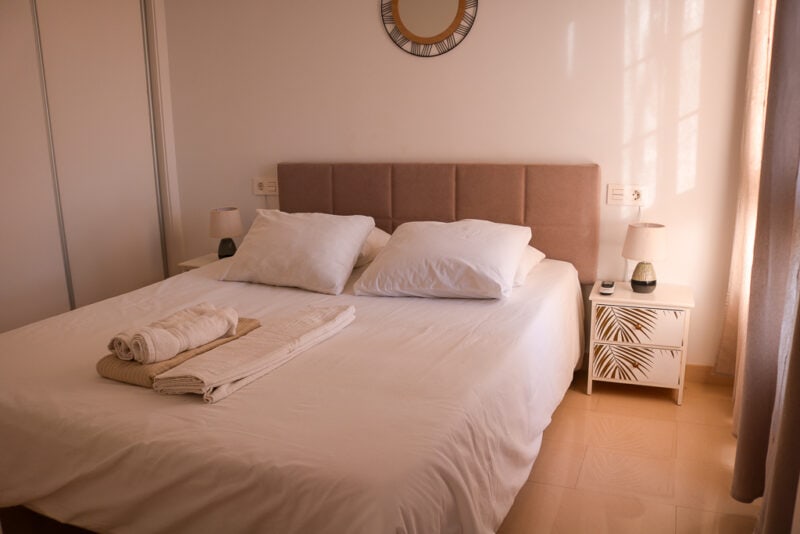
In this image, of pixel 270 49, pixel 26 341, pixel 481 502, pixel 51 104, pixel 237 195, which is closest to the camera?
pixel 481 502

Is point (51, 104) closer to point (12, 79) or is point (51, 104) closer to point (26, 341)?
point (12, 79)

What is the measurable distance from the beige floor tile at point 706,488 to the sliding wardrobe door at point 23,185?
305 centimetres

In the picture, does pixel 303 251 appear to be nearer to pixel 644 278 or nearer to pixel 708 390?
pixel 644 278

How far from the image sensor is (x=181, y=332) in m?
2.06

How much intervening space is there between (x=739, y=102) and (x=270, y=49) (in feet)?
7.76

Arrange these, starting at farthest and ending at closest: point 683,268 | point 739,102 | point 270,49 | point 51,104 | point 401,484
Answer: point 270,49
point 51,104
point 683,268
point 739,102
point 401,484

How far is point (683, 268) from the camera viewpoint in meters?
3.14

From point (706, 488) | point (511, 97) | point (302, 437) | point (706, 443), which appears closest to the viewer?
point (302, 437)

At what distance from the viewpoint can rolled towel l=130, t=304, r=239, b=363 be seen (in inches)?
76.5

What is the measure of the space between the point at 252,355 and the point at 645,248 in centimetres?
179

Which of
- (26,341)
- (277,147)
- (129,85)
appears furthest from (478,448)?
(129,85)

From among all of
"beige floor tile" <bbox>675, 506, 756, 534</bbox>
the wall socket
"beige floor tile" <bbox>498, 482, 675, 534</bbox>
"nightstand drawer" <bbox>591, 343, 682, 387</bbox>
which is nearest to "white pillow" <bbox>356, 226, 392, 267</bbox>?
the wall socket

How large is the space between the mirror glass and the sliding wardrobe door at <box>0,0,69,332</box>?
1819mm

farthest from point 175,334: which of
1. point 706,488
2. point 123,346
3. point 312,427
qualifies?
point 706,488
